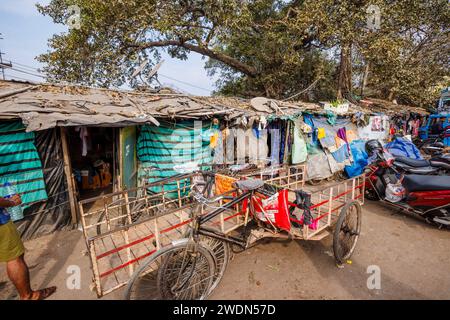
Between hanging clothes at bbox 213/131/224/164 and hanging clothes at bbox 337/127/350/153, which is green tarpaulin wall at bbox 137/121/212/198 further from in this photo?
hanging clothes at bbox 337/127/350/153

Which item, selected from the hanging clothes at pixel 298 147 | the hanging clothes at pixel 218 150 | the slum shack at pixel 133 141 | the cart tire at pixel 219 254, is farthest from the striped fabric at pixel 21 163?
the hanging clothes at pixel 298 147

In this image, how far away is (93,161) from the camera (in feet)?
27.1

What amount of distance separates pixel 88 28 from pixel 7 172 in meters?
7.13

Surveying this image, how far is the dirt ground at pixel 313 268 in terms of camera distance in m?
3.23

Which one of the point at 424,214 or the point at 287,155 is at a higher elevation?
the point at 287,155

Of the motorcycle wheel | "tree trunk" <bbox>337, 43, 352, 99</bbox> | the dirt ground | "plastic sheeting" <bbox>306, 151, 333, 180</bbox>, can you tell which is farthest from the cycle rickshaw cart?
"tree trunk" <bbox>337, 43, 352, 99</bbox>

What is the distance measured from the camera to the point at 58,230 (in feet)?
16.7

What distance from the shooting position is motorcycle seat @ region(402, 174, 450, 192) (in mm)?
4473

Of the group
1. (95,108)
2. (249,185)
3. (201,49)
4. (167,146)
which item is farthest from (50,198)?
(201,49)

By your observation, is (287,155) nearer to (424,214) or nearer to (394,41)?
(424,214)

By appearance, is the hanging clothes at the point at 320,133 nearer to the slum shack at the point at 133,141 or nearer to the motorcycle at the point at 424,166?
the slum shack at the point at 133,141

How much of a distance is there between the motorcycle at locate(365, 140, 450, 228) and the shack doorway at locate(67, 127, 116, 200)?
8109mm
